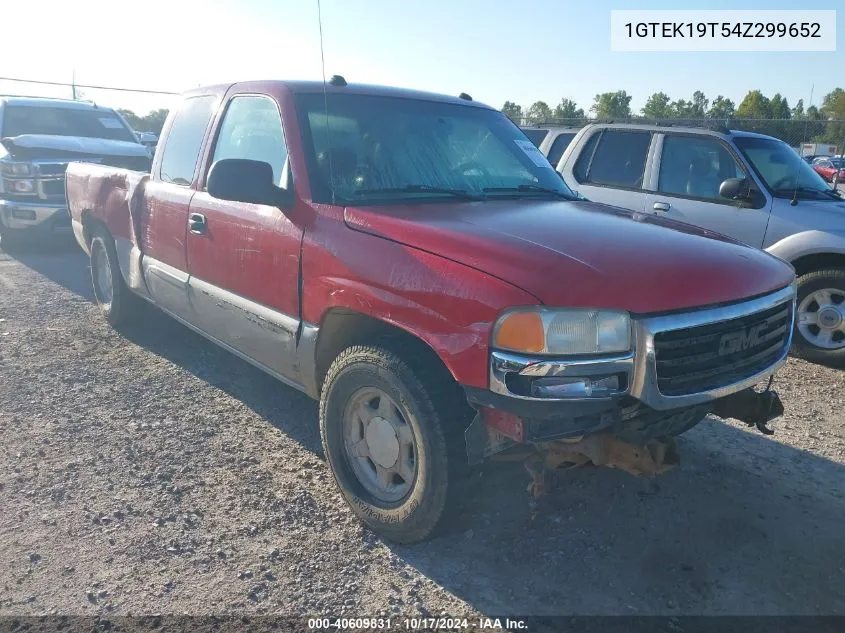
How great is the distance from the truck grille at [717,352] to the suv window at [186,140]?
317 centimetres

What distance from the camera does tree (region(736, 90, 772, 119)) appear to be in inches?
1761

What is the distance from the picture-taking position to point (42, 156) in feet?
30.5

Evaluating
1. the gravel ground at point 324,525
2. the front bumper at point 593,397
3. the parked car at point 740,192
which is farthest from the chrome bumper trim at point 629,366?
the parked car at point 740,192

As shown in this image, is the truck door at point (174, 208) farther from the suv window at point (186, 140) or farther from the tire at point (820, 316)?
the tire at point (820, 316)

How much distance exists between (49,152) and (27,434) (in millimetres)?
6811

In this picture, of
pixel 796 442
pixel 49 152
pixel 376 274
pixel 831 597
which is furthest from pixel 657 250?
pixel 49 152

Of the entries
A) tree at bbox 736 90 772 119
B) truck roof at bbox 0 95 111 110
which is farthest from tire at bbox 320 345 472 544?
tree at bbox 736 90 772 119

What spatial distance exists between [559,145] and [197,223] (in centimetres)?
501

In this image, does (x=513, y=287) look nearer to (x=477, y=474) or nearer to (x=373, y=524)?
(x=477, y=474)

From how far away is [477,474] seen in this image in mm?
2758

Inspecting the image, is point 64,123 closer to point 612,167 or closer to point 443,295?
point 612,167

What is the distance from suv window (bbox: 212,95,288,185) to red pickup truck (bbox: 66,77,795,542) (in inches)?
0.6

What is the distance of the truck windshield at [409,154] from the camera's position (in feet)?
10.9

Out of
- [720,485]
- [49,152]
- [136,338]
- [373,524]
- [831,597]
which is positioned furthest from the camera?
[49,152]
